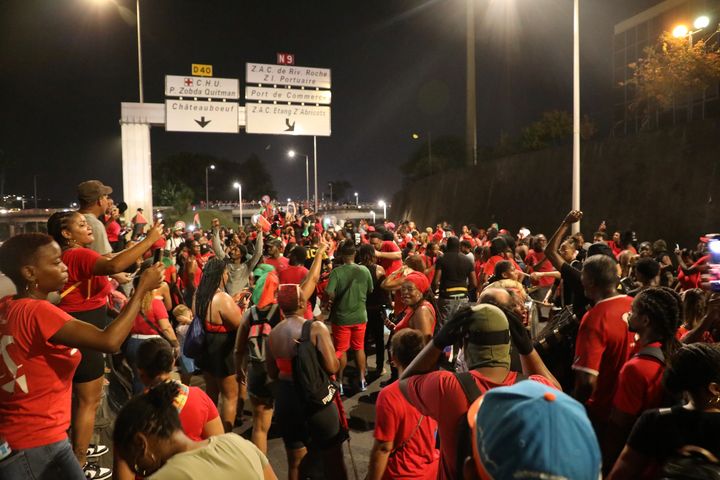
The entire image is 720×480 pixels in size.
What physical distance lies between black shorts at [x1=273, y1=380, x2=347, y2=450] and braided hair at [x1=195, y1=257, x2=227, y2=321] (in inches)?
59.1

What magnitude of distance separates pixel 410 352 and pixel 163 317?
3.09 metres

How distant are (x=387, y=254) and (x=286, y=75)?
1754cm

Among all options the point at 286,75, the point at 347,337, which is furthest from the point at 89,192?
the point at 286,75

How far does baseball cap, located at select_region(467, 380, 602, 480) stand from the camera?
1.27 meters

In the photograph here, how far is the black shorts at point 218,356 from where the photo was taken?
5.19 metres

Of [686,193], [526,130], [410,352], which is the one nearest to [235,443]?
[410,352]

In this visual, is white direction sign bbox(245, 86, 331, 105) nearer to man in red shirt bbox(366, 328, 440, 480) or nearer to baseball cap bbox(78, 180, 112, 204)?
baseball cap bbox(78, 180, 112, 204)

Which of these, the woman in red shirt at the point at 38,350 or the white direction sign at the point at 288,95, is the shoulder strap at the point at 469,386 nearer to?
the woman in red shirt at the point at 38,350

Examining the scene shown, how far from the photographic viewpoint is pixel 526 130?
31.1 meters

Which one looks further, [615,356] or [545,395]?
[615,356]

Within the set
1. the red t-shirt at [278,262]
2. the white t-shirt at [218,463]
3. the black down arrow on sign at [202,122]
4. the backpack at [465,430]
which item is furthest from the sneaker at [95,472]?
the black down arrow on sign at [202,122]

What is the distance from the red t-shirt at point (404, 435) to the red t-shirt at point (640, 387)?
109 cm

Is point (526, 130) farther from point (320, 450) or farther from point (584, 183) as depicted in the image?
point (320, 450)

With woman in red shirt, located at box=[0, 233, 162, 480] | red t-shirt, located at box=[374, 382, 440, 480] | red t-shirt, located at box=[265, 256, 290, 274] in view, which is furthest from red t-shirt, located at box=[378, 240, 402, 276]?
woman in red shirt, located at box=[0, 233, 162, 480]
